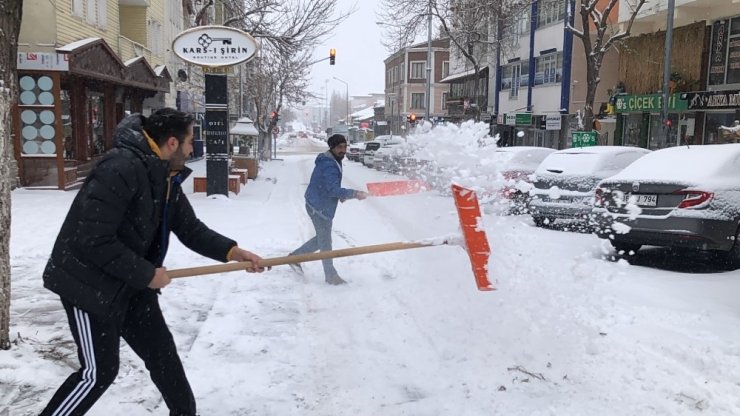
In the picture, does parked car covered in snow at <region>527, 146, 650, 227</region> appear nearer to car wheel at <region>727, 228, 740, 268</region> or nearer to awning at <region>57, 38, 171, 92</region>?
car wheel at <region>727, 228, 740, 268</region>

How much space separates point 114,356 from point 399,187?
3.65m

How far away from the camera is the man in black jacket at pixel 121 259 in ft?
8.74

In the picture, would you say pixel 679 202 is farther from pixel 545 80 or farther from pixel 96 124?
pixel 545 80

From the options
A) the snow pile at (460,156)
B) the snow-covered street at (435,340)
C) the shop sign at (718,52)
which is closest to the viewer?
the snow-covered street at (435,340)

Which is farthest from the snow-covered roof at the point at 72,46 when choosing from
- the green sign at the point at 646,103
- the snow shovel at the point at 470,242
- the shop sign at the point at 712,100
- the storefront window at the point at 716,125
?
Result: the storefront window at the point at 716,125

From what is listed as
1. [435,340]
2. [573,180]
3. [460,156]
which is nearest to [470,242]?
[435,340]

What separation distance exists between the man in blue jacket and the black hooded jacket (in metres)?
3.64

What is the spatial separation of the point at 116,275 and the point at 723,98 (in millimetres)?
20549

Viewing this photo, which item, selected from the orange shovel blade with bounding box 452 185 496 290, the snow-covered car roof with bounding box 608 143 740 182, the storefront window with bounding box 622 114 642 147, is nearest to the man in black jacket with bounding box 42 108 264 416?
the orange shovel blade with bounding box 452 185 496 290

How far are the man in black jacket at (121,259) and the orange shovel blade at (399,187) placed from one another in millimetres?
2845

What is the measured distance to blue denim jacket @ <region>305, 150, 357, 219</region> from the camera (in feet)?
21.5

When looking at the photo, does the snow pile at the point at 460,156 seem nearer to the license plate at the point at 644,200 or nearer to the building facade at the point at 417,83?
the license plate at the point at 644,200

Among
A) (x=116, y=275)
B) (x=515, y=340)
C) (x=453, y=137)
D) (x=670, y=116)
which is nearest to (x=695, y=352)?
(x=515, y=340)

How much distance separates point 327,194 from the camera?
21.7 ft
